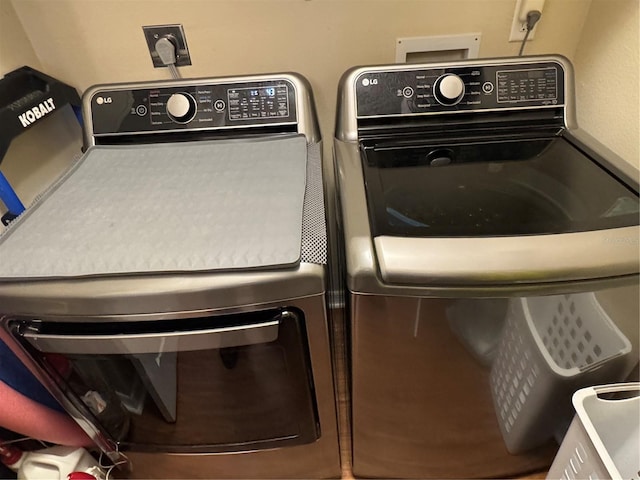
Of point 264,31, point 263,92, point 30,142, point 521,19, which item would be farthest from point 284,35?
point 30,142

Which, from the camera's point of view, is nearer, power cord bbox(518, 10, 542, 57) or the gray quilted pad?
the gray quilted pad

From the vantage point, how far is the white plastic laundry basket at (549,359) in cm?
79

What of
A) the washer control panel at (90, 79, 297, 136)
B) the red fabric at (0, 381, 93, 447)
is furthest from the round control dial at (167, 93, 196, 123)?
the red fabric at (0, 381, 93, 447)

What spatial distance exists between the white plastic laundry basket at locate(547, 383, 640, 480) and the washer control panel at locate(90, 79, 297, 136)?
0.88 meters

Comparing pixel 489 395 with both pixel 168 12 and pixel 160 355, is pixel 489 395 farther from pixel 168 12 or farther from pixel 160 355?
pixel 168 12

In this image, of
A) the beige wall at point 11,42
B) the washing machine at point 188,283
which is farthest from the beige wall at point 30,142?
the washing machine at point 188,283

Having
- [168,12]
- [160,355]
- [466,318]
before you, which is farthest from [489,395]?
[168,12]

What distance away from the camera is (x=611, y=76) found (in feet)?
3.63

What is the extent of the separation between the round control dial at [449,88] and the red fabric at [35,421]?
1.16 metres

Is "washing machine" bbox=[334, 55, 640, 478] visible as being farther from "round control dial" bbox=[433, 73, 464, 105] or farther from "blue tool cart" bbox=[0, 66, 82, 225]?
"blue tool cart" bbox=[0, 66, 82, 225]

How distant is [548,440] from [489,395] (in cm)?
27

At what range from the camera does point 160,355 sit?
82 cm

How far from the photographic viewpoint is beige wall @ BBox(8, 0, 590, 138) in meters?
1.18

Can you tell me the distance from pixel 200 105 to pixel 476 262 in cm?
77
